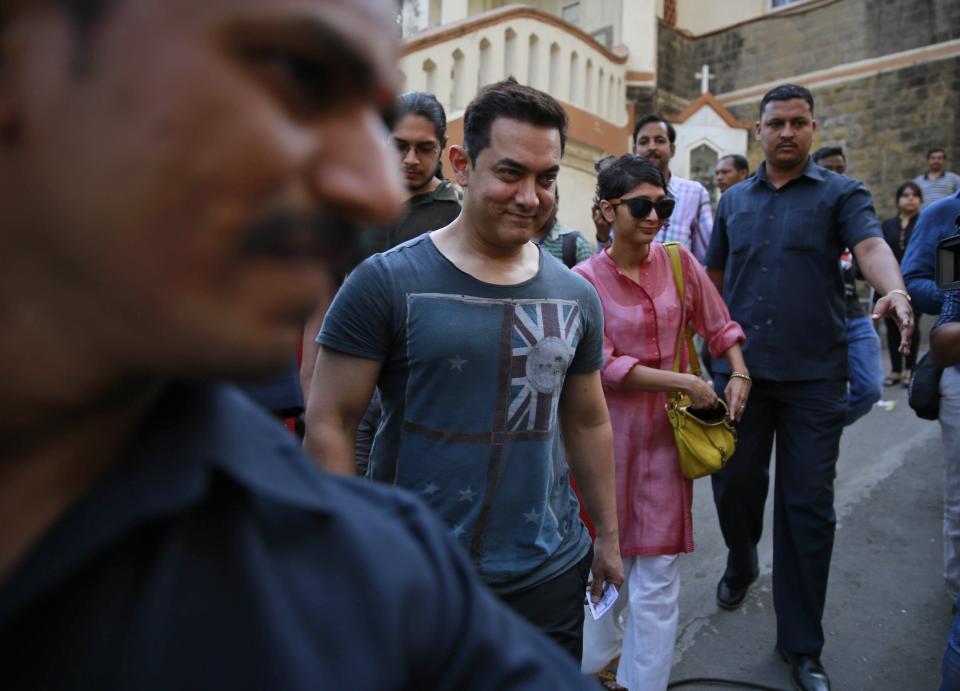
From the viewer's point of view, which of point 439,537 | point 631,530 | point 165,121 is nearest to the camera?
point 165,121

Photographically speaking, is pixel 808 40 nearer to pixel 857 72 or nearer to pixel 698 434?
pixel 857 72

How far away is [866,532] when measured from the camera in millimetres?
4797

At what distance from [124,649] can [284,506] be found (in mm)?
182

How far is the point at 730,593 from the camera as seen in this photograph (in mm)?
3877

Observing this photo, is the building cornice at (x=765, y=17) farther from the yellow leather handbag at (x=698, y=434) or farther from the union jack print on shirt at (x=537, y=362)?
the union jack print on shirt at (x=537, y=362)

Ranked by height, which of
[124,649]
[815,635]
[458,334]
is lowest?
[815,635]

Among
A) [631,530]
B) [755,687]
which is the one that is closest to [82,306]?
[631,530]

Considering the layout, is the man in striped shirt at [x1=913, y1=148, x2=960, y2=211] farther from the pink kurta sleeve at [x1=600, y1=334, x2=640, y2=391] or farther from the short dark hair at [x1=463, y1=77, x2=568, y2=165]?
the short dark hair at [x1=463, y1=77, x2=568, y2=165]

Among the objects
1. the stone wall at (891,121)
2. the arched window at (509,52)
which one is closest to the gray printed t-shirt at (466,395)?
the arched window at (509,52)

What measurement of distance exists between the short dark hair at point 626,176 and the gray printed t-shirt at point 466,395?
131 cm

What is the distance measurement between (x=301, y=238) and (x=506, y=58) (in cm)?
963

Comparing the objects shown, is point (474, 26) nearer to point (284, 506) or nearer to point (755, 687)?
point (755, 687)

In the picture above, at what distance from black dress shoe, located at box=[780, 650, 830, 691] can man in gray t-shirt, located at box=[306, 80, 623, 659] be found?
1.51 metres

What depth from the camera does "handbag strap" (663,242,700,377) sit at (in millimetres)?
3064
